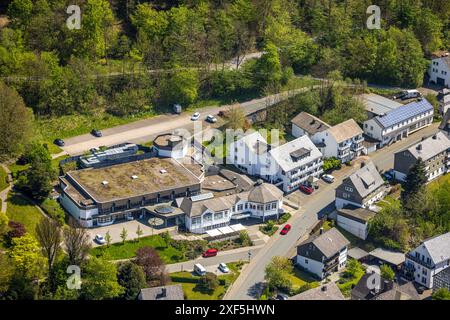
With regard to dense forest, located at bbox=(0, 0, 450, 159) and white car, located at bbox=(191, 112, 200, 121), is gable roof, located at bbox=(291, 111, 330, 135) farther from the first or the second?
white car, located at bbox=(191, 112, 200, 121)

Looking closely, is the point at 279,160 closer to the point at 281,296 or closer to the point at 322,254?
the point at 322,254

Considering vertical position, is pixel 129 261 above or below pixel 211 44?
below

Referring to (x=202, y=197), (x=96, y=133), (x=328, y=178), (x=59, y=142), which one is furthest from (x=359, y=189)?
(x=59, y=142)

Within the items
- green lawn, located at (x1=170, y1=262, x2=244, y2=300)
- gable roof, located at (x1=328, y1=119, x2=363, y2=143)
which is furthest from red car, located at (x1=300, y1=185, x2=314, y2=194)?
green lawn, located at (x1=170, y1=262, x2=244, y2=300)

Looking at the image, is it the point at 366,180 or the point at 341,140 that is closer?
the point at 366,180

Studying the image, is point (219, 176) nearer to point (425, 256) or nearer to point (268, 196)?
point (268, 196)

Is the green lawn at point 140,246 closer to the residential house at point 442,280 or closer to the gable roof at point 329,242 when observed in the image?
the gable roof at point 329,242

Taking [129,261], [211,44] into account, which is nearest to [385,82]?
[211,44]
